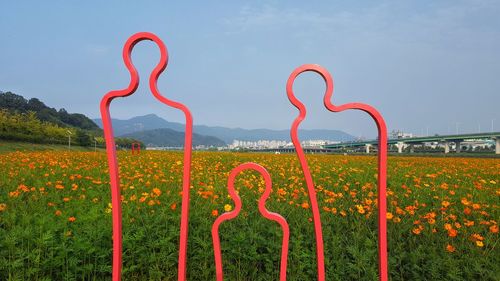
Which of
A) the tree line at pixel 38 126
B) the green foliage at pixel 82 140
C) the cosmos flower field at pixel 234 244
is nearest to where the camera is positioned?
the cosmos flower field at pixel 234 244

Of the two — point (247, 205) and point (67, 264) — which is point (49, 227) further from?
point (247, 205)

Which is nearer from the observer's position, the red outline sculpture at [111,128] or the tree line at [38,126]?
the red outline sculpture at [111,128]

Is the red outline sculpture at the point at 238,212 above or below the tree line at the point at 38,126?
below

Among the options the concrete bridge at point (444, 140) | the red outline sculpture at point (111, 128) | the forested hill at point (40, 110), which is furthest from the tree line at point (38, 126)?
the concrete bridge at point (444, 140)

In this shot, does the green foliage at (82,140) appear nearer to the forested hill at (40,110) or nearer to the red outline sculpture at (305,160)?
the forested hill at (40,110)

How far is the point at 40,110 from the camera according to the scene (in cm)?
6328

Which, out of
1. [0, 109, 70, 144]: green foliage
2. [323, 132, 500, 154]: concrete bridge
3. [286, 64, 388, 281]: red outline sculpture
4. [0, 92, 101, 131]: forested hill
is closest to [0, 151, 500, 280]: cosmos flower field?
[286, 64, 388, 281]: red outline sculpture

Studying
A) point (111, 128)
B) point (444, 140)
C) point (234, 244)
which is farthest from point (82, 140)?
point (444, 140)

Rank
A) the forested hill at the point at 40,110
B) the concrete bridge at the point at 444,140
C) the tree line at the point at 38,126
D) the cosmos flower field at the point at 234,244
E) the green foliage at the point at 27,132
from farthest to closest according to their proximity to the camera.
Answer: the forested hill at the point at 40,110 → the concrete bridge at the point at 444,140 → the tree line at the point at 38,126 → the green foliage at the point at 27,132 → the cosmos flower field at the point at 234,244

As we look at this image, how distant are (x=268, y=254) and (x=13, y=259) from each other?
1.93m

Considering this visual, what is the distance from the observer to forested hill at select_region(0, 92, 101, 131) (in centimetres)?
5962

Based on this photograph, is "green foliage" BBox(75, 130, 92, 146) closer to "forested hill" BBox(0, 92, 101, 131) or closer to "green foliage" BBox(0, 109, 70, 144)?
"green foliage" BBox(0, 109, 70, 144)

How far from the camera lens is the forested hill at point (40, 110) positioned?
59.6m

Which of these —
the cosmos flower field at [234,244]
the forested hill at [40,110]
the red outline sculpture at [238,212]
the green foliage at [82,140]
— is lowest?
the cosmos flower field at [234,244]
